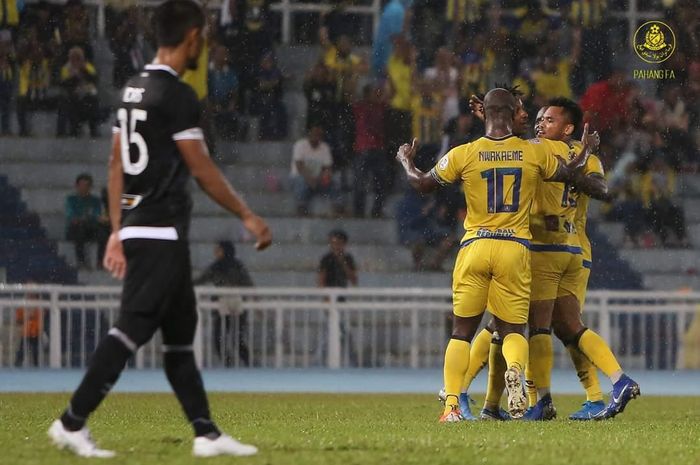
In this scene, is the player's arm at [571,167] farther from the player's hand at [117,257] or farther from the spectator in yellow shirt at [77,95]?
the spectator in yellow shirt at [77,95]

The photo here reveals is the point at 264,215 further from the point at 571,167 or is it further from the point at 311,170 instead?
the point at 571,167

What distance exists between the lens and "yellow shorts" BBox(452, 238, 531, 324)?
10094mm

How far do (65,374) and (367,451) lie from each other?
11.4 metres

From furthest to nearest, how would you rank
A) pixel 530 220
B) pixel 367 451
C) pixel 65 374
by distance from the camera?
1. pixel 65 374
2. pixel 530 220
3. pixel 367 451

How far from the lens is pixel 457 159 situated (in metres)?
10.1

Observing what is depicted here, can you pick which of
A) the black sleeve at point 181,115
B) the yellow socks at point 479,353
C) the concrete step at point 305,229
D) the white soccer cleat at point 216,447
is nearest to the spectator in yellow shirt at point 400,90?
the concrete step at point 305,229

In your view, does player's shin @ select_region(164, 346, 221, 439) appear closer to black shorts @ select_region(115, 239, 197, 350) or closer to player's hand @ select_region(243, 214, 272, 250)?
black shorts @ select_region(115, 239, 197, 350)

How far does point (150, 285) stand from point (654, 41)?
65.9ft

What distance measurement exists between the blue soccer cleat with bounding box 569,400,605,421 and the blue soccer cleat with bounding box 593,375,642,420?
0.17 metres

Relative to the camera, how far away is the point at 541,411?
10.7 meters

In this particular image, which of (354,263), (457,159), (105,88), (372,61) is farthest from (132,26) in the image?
(457,159)

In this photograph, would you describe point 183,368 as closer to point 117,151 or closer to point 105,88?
point 117,151

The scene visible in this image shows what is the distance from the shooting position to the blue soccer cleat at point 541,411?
10.6m

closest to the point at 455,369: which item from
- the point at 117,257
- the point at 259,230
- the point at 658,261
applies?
the point at 259,230
